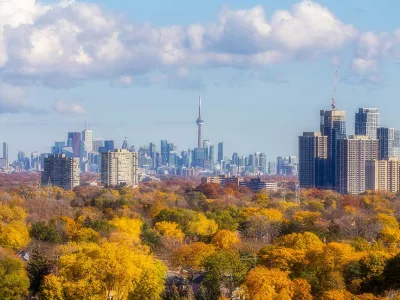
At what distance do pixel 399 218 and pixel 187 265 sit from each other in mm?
23433

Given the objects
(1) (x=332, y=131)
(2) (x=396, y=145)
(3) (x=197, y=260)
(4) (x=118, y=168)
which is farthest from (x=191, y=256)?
(2) (x=396, y=145)

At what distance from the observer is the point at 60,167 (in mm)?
107562

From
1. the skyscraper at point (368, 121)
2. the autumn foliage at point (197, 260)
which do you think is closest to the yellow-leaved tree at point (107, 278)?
the autumn foliage at point (197, 260)

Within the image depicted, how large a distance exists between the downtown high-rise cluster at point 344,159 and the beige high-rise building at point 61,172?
24.4m

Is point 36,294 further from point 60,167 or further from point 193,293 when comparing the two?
point 60,167

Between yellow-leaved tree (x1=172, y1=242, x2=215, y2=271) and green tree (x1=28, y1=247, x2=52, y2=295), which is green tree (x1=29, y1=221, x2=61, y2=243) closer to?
yellow-leaved tree (x1=172, y1=242, x2=215, y2=271)

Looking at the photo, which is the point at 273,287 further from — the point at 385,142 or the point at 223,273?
the point at 385,142

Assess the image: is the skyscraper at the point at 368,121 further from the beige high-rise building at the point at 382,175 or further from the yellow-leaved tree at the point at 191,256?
the yellow-leaved tree at the point at 191,256

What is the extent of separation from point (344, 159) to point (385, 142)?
1526 cm

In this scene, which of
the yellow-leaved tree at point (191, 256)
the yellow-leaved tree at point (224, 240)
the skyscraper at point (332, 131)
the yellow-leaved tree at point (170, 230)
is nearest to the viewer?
the yellow-leaved tree at point (191, 256)

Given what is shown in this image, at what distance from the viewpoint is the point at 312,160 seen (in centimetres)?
10750

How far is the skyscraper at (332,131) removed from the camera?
104m

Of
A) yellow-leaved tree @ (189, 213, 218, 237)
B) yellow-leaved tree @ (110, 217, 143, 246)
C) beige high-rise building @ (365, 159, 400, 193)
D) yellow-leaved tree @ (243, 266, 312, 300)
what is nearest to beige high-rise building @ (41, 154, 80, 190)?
beige high-rise building @ (365, 159, 400, 193)

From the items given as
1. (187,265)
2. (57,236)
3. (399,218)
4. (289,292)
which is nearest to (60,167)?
(399,218)
